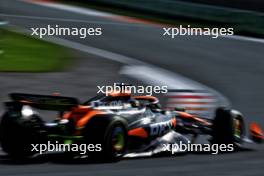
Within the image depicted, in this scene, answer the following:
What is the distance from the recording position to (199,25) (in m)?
26.1

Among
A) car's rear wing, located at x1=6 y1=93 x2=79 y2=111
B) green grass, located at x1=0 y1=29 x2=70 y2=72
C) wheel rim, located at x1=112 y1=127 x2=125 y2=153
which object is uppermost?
green grass, located at x1=0 y1=29 x2=70 y2=72

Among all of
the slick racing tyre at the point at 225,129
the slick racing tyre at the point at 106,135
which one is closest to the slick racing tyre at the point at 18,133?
the slick racing tyre at the point at 106,135

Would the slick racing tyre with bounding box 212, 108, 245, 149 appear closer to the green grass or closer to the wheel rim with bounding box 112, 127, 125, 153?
the wheel rim with bounding box 112, 127, 125, 153

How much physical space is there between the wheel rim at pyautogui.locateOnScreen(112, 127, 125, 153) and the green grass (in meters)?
7.05

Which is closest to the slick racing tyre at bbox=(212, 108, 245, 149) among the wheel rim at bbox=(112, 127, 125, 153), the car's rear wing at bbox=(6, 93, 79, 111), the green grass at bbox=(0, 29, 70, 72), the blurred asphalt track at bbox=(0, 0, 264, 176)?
the blurred asphalt track at bbox=(0, 0, 264, 176)

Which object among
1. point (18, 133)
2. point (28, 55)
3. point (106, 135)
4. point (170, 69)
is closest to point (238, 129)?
point (106, 135)

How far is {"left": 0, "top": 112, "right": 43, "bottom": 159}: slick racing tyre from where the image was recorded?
8.51 meters

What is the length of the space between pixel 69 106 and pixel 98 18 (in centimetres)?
1824

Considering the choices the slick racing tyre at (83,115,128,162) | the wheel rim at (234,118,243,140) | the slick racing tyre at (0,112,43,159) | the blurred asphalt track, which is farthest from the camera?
the wheel rim at (234,118,243,140)

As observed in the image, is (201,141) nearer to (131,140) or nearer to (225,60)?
(131,140)

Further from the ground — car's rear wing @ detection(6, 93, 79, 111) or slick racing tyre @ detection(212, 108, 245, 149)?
car's rear wing @ detection(6, 93, 79, 111)

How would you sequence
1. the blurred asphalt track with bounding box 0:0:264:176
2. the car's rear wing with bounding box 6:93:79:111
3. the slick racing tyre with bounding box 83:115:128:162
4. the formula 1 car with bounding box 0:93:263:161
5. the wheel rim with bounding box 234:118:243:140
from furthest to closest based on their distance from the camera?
the wheel rim with bounding box 234:118:243:140
the car's rear wing with bounding box 6:93:79:111
the formula 1 car with bounding box 0:93:263:161
the slick racing tyre with bounding box 83:115:128:162
the blurred asphalt track with bounding box 0:0:264:176

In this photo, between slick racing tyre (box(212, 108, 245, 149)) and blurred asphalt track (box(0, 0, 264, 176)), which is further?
slick racing tyre (box(212, 108, 245, 149))

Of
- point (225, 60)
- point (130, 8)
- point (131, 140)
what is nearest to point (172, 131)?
point (131, 140)
